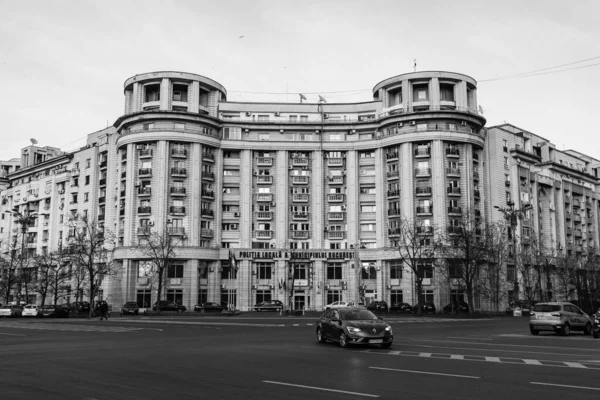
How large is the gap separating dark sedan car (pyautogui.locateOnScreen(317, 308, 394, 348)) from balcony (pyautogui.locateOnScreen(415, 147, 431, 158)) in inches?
2291

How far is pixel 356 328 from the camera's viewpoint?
21.0 metres

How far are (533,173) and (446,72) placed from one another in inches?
937

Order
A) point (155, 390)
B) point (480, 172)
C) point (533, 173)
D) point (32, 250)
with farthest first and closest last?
point (32, 250), point (533, 173), point (480, 172), point (155, 390)

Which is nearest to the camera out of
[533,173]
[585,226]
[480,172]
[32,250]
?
[480,172]

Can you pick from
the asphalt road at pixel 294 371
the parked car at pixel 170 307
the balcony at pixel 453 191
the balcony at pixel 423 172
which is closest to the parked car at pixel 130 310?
the parked car at pixel 170 307

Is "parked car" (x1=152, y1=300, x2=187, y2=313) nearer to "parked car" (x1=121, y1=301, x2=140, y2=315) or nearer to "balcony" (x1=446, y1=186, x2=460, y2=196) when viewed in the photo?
"parked car" (x1=121, y1=301, x2=140, y2=315)

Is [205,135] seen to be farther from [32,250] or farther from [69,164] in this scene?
[32,250]

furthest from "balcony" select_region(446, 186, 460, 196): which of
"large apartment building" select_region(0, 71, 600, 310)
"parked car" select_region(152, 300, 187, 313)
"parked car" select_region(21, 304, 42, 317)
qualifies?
"parked car" select_region(21, 304, 42, 317)

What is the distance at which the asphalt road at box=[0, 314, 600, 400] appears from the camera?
11.3 m

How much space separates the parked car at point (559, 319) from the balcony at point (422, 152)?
4911 centimetres

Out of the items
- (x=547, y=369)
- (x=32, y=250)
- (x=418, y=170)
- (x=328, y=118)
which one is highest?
(x=328, y=118)

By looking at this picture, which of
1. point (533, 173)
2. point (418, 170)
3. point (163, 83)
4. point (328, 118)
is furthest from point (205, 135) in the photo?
point (533, 173)

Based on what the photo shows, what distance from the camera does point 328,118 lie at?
8575cm

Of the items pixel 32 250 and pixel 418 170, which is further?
pixel 32 250
